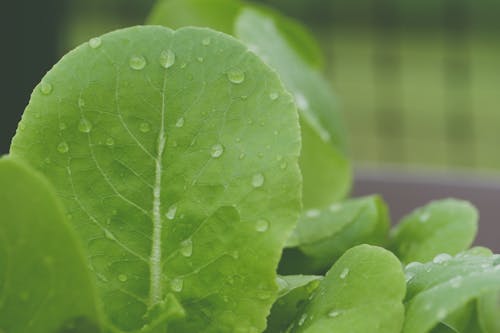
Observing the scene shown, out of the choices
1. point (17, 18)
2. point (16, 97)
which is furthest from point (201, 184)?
point (17, 18)

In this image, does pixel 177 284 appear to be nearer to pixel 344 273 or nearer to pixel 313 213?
pixel 344 273

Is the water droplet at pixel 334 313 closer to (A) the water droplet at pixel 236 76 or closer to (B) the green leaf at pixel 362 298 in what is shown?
(B) the green leaf at pixel 362 298

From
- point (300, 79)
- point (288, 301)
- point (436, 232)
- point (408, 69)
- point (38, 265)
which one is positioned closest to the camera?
point (38, 265)

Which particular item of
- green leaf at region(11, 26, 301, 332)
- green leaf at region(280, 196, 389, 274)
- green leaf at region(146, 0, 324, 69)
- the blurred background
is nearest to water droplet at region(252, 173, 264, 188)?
green leaf at region(11, 26, 301, 332)

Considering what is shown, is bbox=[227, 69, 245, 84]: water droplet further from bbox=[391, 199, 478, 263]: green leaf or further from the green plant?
bbox=[391, 199, 478, 263]: green leaf

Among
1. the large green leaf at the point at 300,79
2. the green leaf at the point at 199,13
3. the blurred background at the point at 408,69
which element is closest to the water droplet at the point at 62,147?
the large green leaf at the point at 300,79

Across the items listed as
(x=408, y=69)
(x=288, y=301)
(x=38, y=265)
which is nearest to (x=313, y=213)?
(x=288, y=301)

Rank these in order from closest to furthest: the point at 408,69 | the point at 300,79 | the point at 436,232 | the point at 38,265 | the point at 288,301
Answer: the point at 38,265 → the point at 288,301 → the point at 436,232 → the point at 300,79 → the point at 408,69
